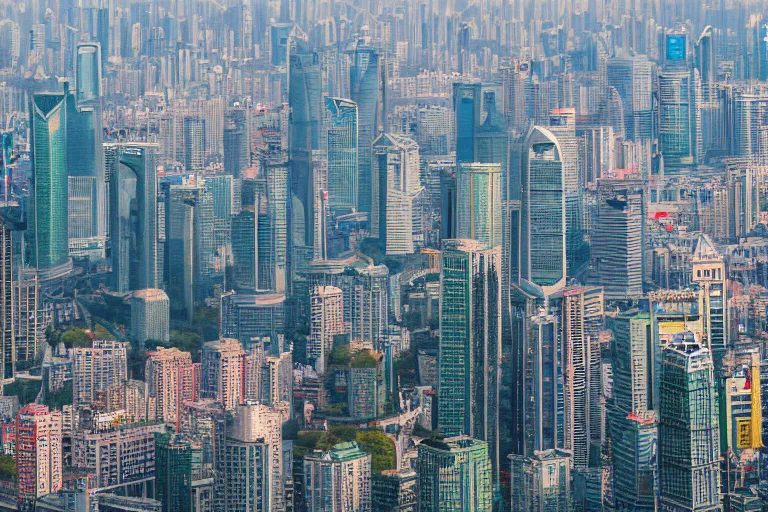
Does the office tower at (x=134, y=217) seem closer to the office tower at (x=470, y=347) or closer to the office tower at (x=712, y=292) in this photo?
the office tower at (x=470, y=347)

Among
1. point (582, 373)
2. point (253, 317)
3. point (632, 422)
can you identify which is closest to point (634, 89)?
point (253, 317)

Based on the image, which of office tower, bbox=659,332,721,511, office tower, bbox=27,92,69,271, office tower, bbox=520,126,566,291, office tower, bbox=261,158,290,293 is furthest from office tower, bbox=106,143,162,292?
office tower, bbox=659,332,721,511

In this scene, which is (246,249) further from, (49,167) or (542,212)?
(542,212)

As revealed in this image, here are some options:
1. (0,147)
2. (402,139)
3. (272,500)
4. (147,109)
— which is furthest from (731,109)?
(272,500)

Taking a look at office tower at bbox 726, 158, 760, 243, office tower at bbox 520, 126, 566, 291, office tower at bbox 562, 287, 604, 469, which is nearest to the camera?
office tower at bbox 562, 287, 604, 469

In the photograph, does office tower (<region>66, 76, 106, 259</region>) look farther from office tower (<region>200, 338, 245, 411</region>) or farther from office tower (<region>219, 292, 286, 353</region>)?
office tower (<region>200, 338, 245, 411</region>)
